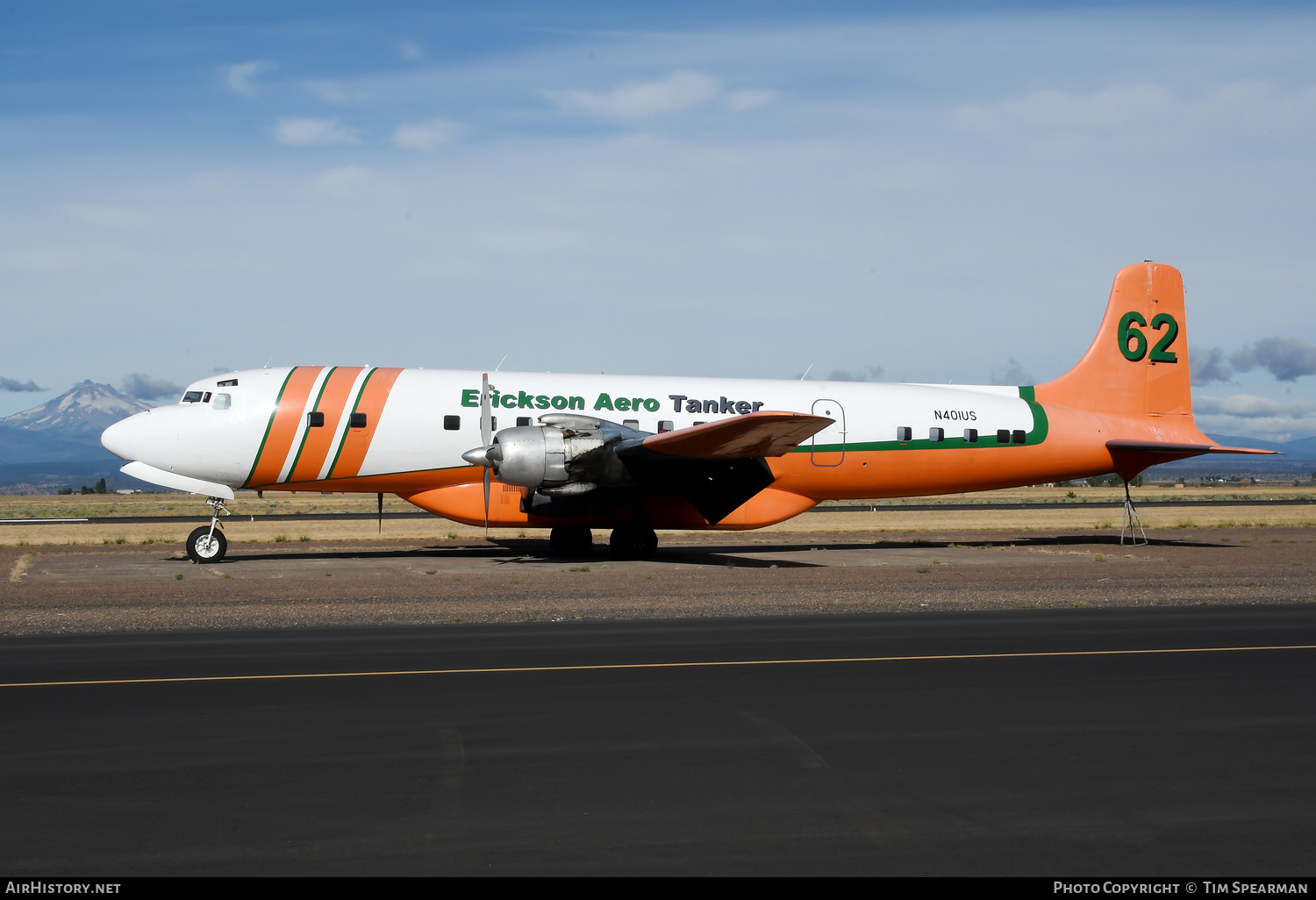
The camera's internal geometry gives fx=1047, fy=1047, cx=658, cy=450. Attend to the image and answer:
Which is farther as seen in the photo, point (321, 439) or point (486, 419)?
point (486, 419)

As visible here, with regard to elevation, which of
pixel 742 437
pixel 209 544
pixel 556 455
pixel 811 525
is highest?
pixel 742 437

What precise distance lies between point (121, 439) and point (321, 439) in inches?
160

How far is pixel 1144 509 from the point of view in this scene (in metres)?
51.4

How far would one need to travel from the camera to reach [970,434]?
85.2 feet

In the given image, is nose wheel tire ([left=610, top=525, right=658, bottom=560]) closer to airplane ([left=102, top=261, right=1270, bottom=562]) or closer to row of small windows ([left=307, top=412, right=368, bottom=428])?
airplane ([left=102, top=261, right=1270, bottom=562])

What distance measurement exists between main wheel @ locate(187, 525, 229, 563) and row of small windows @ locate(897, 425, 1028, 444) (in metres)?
A: 15.9

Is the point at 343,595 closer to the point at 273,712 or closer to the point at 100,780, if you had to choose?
the point at 273,712

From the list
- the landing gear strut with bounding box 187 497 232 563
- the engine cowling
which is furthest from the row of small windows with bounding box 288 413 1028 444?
the landing gear strut with bounding box 187 497 232 563

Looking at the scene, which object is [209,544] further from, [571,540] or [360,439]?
[571,540]

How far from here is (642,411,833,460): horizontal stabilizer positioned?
20.5 m

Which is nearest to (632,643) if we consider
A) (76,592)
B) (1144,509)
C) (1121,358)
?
(76,592)
